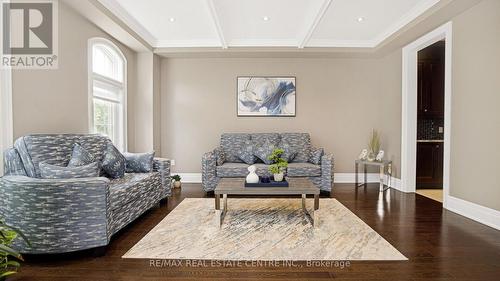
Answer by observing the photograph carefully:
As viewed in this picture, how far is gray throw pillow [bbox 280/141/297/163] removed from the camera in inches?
201

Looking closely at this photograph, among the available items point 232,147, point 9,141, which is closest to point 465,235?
point 232,147

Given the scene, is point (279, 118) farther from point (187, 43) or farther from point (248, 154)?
point (187, 43)

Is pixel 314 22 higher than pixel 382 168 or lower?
higher

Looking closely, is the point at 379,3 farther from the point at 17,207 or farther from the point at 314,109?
the point at 17,207

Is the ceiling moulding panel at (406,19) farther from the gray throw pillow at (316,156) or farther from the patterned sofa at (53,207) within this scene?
the patterned sofa at (53,207)

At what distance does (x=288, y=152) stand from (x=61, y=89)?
357cm

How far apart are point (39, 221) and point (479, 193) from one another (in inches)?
178

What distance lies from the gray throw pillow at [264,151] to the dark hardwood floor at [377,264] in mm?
2100

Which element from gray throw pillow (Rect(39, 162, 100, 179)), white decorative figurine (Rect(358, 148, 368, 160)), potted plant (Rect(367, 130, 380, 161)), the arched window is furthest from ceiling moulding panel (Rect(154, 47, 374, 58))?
gray throw pillow (Rect(39, 162, 100, 179))

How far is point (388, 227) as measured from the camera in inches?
122

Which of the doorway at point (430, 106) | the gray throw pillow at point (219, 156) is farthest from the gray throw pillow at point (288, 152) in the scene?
the doorway at point (430, 106)

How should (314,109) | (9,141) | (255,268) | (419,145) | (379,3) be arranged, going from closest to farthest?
(255,268)
(9,141)
(379,3)
(419,145)
(314,109)

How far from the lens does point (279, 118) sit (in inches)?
226

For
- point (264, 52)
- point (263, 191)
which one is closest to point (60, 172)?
point (263, 191)
